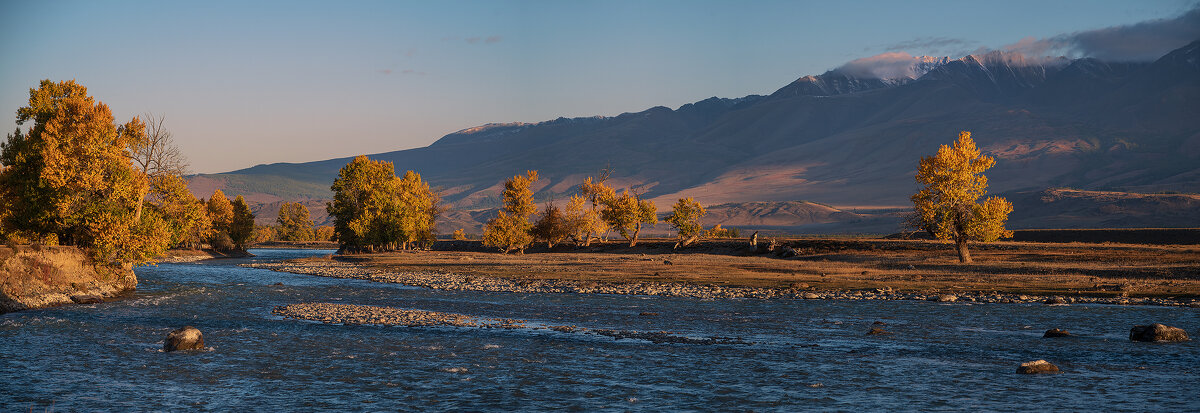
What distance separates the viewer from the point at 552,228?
362 ft

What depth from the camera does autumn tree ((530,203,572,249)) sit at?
4331 inches

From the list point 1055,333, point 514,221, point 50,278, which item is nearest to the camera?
point 1055,333

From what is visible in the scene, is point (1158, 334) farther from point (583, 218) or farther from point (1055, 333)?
point (583, 218)

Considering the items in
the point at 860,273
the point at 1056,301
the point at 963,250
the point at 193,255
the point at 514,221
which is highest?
the point at 514,221

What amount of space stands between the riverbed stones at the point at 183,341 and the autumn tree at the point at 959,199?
49.7 metres

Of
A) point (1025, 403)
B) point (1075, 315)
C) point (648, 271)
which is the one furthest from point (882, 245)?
point (1025, 403)

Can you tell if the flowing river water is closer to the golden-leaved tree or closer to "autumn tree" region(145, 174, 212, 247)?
"autumn tree" region(145, 174, 212, 247)

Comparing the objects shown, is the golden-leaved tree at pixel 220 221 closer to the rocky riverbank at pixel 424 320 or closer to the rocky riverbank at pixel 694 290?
the rocky riverbank at pixel 694 290

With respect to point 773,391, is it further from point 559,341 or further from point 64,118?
point 64,118

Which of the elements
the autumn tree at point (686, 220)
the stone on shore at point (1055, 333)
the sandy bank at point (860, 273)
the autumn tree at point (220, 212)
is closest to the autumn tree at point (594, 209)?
the autumn tree at point (686, 220)

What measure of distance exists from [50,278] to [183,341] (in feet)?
68.5

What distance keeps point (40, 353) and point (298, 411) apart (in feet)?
43.8

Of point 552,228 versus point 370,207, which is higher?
point 370,207

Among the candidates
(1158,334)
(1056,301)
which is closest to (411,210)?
(1056,301)
